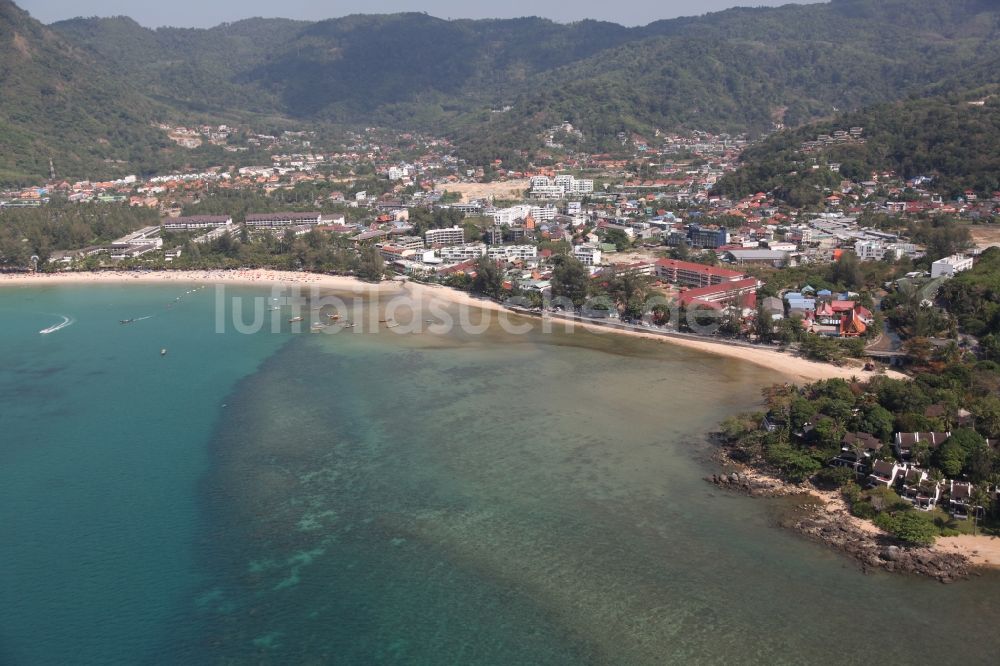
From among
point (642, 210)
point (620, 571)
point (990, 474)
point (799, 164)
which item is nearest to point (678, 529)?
point (620, 571)

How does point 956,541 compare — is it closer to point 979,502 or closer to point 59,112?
point 979,502

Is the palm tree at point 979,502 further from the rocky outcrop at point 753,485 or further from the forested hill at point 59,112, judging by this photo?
the forested hill at point 59,112

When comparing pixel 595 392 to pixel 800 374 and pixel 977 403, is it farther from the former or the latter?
pixel 977 403

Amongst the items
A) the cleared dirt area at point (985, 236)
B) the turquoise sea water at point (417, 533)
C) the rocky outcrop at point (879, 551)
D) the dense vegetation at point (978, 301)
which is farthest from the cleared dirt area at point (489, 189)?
the rocky outcrop at point (879, 551)

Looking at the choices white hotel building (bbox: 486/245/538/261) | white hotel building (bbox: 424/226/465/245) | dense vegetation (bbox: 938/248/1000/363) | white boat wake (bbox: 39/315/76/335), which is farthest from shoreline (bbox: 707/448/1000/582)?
white hotel building (bbox: 424/226/465/245)

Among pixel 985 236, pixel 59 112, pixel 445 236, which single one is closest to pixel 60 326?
pixel 445 236

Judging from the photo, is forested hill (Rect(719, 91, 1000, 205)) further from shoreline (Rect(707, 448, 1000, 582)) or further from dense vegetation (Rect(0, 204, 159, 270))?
dense vegetation (Rect(0, 204, 159, 270))
